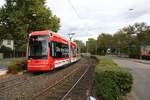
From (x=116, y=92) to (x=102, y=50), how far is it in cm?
12466

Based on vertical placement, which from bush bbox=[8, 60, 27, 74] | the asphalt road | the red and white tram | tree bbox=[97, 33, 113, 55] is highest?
tree bbox=[97, 33, 113, 55]

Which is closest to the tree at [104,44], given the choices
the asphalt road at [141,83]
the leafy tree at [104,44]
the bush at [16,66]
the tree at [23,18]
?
the leafy tree at [104,44]

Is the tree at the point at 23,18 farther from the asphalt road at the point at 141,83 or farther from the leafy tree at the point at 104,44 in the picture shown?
the leafy tree at the point at 104,44

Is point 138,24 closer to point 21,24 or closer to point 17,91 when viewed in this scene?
point 21,24

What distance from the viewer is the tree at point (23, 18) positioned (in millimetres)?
50719

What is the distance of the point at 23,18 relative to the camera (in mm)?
51156

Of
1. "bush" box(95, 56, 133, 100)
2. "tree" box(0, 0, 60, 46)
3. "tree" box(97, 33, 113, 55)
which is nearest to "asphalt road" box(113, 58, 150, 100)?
"bush" box(95, 56, 133, 100)

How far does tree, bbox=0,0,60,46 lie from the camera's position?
166 feet

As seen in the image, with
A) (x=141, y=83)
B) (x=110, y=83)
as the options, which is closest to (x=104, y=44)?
(x=141, y=83)

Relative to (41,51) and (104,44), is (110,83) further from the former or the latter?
(104,44)

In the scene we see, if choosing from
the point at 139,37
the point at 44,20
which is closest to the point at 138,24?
the point at 139,37

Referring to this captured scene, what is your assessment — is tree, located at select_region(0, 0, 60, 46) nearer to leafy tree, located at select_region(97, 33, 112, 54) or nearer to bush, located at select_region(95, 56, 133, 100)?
bush, located at select_region(95, 56, 133, 100)

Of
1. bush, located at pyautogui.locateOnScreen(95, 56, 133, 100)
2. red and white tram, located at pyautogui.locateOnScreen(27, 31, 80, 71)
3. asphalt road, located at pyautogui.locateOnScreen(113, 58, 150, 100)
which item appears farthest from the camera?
red and white tram, located at pyautogui.locateOnScreen(27, 31, 80, 71)

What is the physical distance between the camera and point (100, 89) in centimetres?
938
